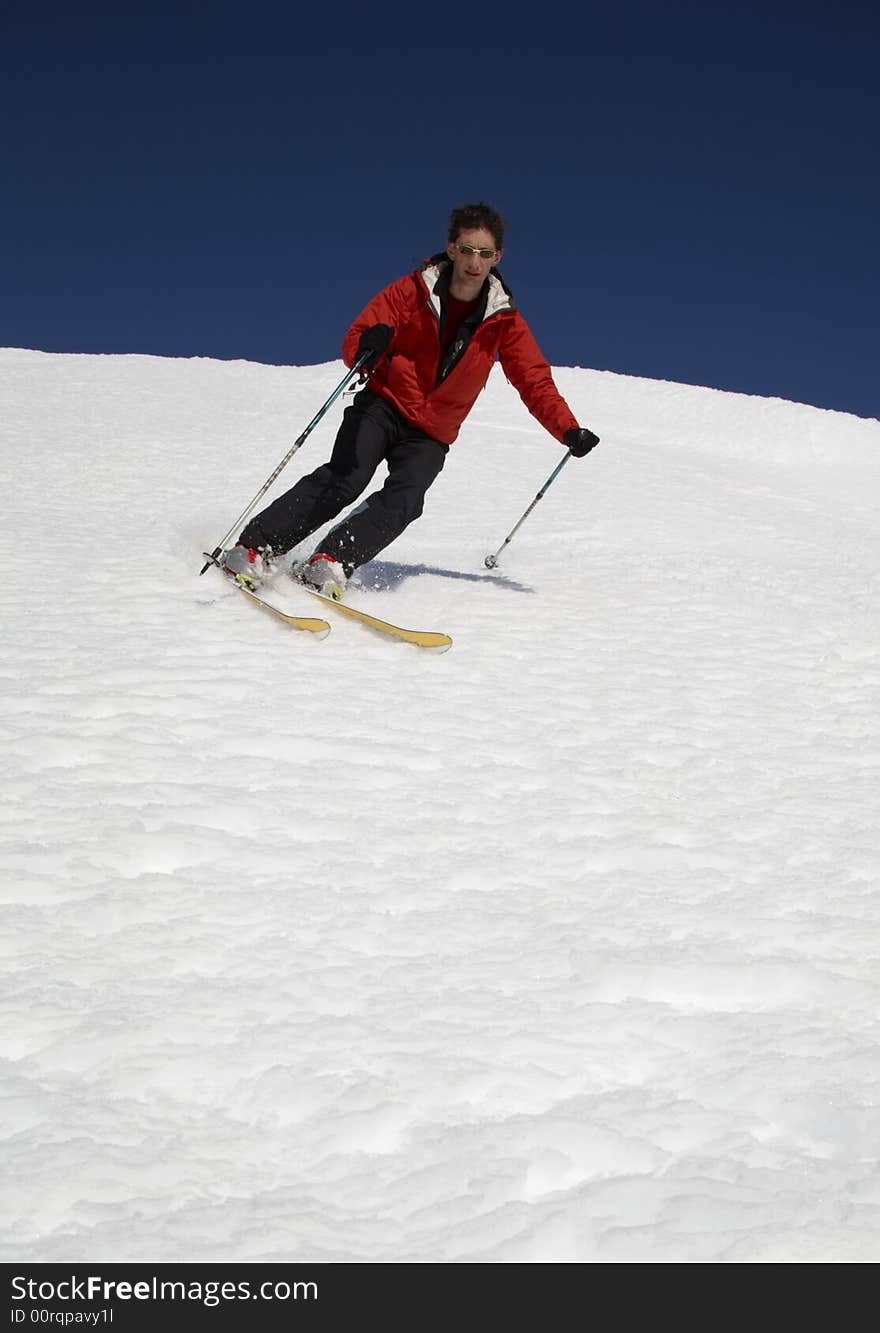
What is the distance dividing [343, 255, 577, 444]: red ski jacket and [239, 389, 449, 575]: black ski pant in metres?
0.17

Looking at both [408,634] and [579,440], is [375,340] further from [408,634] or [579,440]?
[408,634]

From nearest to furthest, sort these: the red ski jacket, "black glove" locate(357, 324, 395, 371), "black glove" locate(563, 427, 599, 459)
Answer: "black glove" locate(357, 324, 395, 371)
the red ski jacket
"black glove" locate(563, 427, 599, 459)

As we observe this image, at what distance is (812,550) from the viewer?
853cm

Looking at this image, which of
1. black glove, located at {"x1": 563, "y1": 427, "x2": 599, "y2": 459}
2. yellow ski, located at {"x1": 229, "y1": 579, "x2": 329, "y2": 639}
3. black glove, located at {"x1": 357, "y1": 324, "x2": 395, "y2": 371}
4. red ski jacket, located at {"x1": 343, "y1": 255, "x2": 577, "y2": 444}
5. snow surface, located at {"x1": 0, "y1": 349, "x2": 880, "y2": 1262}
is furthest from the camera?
black glove, located at {"x1": 563, "y1": 427, "x2": 599, "y2": 459}

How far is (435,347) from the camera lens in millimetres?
5301

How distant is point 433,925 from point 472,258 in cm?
358

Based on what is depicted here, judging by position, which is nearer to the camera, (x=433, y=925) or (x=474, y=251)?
(x=433, y=925)

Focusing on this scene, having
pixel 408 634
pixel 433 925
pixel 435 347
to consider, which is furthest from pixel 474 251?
pixel 433 925

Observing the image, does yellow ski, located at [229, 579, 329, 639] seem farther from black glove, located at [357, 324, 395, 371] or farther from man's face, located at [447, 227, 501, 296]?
man's face, located at [447, 227, 501, 296]

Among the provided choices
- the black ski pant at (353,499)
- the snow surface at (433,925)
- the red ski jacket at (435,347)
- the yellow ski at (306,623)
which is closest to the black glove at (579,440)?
the red ski jacket at (435,347)

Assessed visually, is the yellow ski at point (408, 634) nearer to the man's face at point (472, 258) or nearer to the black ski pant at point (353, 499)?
the black ski pant at point (353, 499)

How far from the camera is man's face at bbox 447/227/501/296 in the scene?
5.00 metres

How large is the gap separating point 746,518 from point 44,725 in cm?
809

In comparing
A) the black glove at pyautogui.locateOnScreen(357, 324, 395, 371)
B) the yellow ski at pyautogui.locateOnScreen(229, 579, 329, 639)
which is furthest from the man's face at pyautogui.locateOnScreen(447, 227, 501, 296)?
the yellow ski at pyautogui.locateOnScreen(229, 579, 329, 639)
